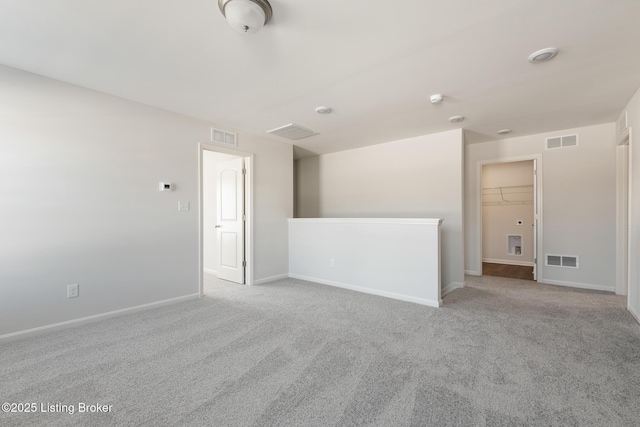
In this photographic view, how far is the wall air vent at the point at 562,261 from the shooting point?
14.1 feet

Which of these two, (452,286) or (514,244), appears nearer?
(452,286)

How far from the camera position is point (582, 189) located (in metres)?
4.20

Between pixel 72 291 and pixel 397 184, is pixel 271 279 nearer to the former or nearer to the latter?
pixel 72 291

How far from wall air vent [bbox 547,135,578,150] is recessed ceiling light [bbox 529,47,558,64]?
9.07 feet

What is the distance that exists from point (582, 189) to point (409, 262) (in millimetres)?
3077

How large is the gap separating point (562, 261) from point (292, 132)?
4.75 metres

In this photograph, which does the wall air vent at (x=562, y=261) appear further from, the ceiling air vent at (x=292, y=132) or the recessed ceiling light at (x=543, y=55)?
the ceiling air vent at (x=292, y=132)

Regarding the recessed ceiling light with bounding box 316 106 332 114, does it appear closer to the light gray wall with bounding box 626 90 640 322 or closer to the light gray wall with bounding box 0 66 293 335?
the light gray wall with bounding box 0 66 293 335

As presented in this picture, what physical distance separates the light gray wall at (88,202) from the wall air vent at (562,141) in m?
5.28

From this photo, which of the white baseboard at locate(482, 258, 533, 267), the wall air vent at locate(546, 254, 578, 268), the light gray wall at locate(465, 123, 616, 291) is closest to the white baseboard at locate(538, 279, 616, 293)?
the light gray wall at locate(465, 123, 616, 291)

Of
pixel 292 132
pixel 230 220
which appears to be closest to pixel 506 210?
pixel 292 132

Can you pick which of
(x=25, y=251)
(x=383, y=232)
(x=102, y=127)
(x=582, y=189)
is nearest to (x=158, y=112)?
(x=102, y=127)

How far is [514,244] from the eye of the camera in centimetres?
627

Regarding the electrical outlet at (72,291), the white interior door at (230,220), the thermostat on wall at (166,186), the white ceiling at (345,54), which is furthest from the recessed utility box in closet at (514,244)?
the electrical outlet at (72,291)
